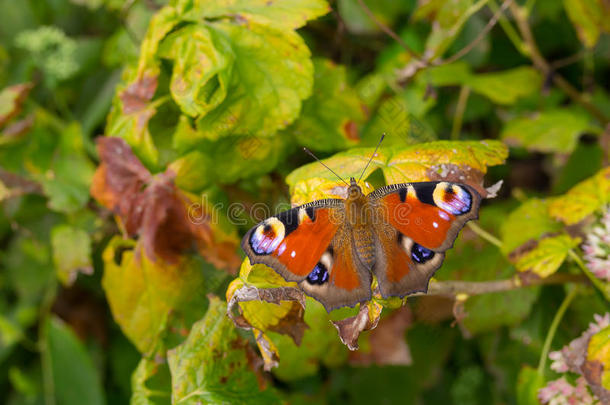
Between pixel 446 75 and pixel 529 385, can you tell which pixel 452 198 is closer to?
pixel 529 385

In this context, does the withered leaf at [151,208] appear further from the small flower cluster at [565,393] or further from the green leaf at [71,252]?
the small flower cluster at [565,393]

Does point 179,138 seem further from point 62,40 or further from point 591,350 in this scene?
point 591,350

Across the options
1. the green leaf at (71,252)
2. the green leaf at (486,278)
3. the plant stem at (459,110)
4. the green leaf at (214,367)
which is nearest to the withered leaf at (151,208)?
the green leaf at (214,367)

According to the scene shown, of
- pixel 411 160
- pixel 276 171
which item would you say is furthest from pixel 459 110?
pixel 411 160

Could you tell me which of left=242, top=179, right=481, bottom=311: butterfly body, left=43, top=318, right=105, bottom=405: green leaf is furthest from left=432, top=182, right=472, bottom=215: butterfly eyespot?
left=43, top=318, right=105, bottom=405: green leaf

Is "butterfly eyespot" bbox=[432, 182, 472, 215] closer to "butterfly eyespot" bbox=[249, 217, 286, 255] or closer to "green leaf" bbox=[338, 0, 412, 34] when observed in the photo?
"butterfly eyespot" bbox=[249, 217, 286, 255]

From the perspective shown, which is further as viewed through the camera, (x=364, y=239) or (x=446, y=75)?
(x=446, y=75)
